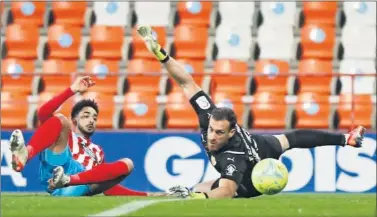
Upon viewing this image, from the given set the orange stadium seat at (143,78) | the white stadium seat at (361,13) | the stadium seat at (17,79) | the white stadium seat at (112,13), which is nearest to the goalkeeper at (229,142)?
the orange stadium seat at (143,78)

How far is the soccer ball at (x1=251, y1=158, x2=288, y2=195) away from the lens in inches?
416

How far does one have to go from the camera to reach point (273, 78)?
1653 centimetres

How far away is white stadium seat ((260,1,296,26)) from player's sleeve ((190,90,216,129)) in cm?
612

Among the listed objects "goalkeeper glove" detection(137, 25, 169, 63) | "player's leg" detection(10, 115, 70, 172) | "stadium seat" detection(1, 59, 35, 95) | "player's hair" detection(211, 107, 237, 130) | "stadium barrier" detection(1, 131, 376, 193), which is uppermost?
"goalkeeper glove" detection(137, 25, 169, 63)

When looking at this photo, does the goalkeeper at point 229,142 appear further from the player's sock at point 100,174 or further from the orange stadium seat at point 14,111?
the orange stadium seat at point 14,111

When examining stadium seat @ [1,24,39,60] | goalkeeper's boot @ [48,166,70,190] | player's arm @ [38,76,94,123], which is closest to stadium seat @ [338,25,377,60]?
stadium seat @ [1,24,39,60]

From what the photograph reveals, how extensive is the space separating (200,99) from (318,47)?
6.04 meters

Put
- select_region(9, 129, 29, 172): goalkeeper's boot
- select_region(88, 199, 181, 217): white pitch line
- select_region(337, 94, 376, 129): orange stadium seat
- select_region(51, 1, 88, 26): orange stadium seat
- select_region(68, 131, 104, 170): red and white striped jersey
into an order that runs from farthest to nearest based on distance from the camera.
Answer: select_region(51, 1, 88, 26): orange stadium seat → select_region(337, 94, 376, 129): orange stadium seat → select_region(68, 131, 104, 170): red and white striped jersey → select_region(9, 129, 29, 172): goalkeeper's boot → select_region(88, 199, 181, 217): white pitch line

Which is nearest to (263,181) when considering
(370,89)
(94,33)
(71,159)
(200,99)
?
(200,99)

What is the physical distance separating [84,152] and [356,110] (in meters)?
5.09

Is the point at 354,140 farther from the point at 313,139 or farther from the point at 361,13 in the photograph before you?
the point at 361,13

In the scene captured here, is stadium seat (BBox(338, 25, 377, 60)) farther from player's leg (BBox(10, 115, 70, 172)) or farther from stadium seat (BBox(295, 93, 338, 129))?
player's leg (BBox(10, 115, 70, 172))

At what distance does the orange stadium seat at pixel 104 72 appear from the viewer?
1670cm

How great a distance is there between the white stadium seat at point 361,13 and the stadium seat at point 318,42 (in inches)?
13.5
